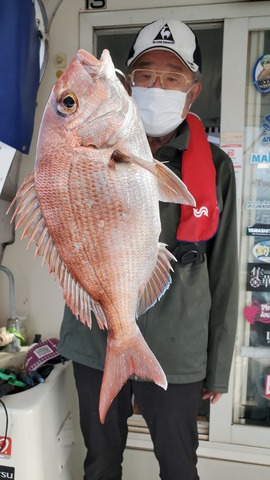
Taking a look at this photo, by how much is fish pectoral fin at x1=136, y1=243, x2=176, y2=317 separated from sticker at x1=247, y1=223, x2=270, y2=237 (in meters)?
1.38

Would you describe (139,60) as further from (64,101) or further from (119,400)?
(119,400)

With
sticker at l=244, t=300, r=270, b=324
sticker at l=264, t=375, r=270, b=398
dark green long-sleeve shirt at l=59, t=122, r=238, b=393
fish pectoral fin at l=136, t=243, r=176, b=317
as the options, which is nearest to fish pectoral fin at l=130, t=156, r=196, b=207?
fish pectoral fin at l=136, t=243, r=176, b=317

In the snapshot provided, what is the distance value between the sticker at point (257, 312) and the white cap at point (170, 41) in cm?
156

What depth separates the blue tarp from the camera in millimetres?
1786

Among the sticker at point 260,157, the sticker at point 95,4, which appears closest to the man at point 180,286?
the sticker at point 260,157

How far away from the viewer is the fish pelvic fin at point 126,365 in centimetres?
121

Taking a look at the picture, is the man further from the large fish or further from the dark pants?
the large fish

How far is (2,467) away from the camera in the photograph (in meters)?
1.79

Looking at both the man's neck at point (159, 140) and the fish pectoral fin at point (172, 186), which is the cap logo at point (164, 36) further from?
the fish pectoral fin at point (172, 186)

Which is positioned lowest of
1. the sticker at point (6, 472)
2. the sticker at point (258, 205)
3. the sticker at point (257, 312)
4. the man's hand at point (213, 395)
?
the sticker at point (6, 472)

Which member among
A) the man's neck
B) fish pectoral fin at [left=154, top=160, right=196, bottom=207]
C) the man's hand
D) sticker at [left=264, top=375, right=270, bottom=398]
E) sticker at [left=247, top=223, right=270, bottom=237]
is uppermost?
the man's neck

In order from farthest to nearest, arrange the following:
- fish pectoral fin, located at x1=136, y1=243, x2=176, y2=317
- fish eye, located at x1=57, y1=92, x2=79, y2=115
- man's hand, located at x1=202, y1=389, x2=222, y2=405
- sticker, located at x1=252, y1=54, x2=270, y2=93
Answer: sticker, located at x1=252, y1=54, x2=270, y2=93, man's hand, located at x1=202, y1=389, x2=222, y2=405, fish pectoral fin, located at x1=136, y1=243, x2=176, y2=317, fish eye, located at x1=57, y1=92, x2=79, y2=115

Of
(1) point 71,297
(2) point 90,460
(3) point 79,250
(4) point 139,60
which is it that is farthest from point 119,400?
(4) point 139,60

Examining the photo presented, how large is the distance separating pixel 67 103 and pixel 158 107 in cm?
61
